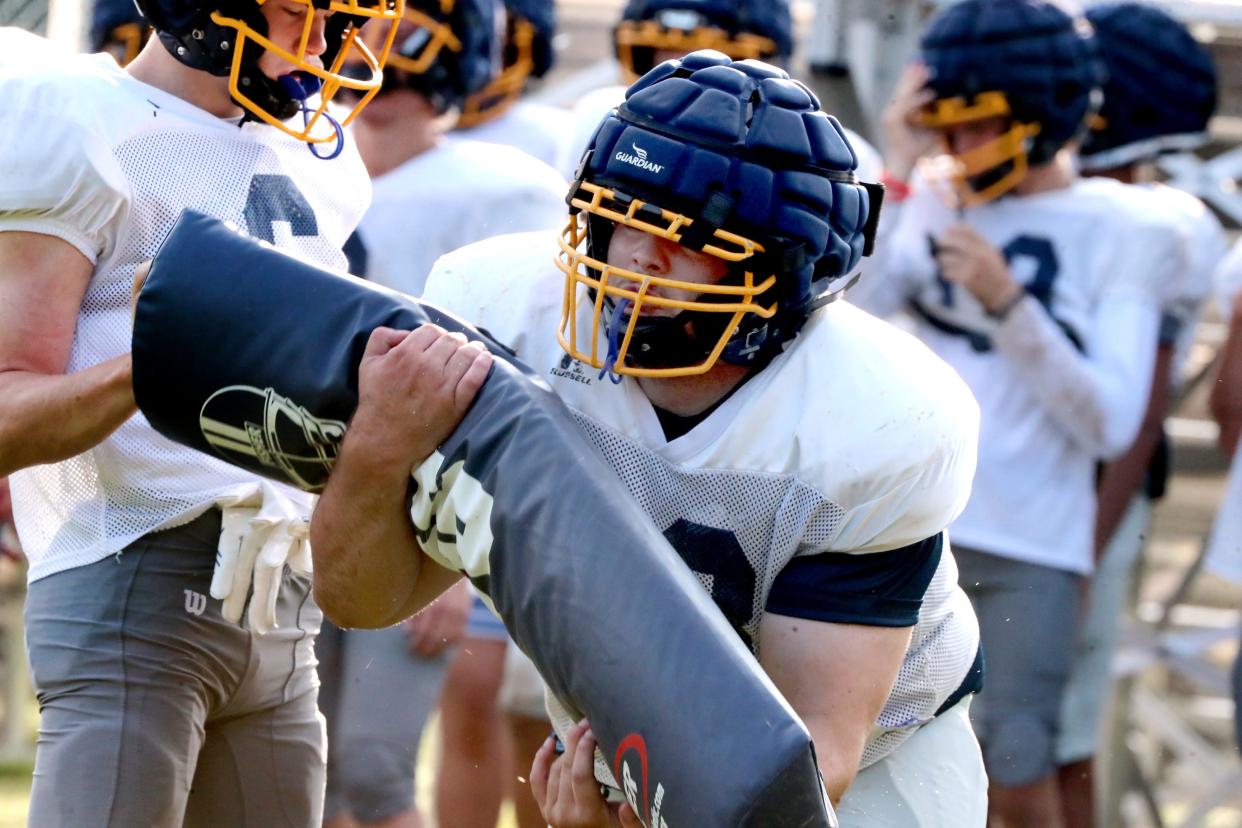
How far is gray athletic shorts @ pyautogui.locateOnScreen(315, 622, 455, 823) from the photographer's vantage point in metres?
3.88

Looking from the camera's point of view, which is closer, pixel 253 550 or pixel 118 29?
pixel 253 550

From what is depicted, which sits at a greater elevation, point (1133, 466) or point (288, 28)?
point (288, 28)

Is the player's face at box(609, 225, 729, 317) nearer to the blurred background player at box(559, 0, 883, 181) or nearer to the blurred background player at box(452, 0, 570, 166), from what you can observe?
the blurred background player at box(452, 0, 570, 166)

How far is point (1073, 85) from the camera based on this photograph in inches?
180

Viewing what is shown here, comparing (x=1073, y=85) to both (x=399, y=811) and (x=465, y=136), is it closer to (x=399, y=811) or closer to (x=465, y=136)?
(x=465, y=136)

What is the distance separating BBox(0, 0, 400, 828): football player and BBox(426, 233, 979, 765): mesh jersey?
0.44 m

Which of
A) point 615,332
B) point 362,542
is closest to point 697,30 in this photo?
point 615,332

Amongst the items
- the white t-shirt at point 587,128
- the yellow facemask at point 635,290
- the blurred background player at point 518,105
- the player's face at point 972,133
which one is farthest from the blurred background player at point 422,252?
the yellow facemask at point 635,290

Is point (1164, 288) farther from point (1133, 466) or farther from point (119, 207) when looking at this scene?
point (119, 207)

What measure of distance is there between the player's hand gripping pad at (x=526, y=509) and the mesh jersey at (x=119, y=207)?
256 millimetres

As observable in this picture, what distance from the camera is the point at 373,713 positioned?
156 inches

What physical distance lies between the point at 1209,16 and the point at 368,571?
3651mm

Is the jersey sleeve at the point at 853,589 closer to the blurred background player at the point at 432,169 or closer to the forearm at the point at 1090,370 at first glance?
the blurred background player at the point at 432,169

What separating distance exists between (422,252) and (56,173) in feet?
5.34
